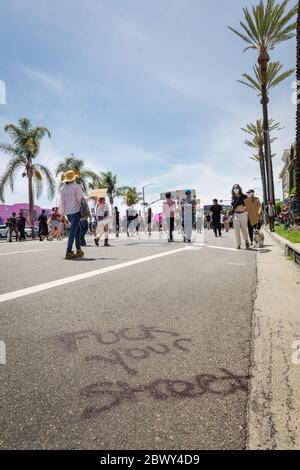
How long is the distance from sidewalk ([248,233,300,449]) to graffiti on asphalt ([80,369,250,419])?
12cm

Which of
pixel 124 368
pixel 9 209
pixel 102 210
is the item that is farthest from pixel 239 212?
pixel 9 209

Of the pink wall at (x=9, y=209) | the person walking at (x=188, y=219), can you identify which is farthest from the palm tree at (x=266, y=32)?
the pink wall at (x=9, y=209)

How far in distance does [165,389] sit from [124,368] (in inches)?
13.1

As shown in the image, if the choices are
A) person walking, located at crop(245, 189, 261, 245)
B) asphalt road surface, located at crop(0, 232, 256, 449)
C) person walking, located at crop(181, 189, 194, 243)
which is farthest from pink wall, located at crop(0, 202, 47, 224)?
asphalt road surface, located at crop(0, 232, 256, 449)

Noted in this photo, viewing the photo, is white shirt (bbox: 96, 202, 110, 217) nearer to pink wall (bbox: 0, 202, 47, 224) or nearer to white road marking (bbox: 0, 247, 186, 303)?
white road marking (bbox: 0, 247, 186, 303)

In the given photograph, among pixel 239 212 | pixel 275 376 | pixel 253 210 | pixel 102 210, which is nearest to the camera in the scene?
pixel 275 376

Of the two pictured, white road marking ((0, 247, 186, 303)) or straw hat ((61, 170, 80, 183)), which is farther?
straw hat ((61, 170, 80, 183))

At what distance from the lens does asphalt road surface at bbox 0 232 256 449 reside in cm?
146

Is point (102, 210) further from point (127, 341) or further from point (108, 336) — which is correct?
point (127, 341)

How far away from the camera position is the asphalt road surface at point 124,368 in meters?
1.46

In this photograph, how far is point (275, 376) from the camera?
6.39 ft

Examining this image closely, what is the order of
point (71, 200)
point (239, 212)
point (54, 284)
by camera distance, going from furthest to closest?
1. point (239, 212)
2. point (71, 200)
3. point (54, 284)

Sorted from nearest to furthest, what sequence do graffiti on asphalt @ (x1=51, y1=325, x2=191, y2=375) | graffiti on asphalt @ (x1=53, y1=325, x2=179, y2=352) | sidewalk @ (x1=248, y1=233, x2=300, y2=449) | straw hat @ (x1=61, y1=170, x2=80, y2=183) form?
sidewalk @ (x1=248, y1=233, x2=300, y2=449) < graffiti on asphalt @ (x1=51, y1=325, x2=191, y2=375) < graffiti on asphalt @ (x1=53, y1=325, x2=179, y2=352) < straw hat @ (x1=61, y1=170, x2=80, y2=183)

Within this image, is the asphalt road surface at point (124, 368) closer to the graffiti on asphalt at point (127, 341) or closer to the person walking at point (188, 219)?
the graffiti on asphalt at point (127, 341)
